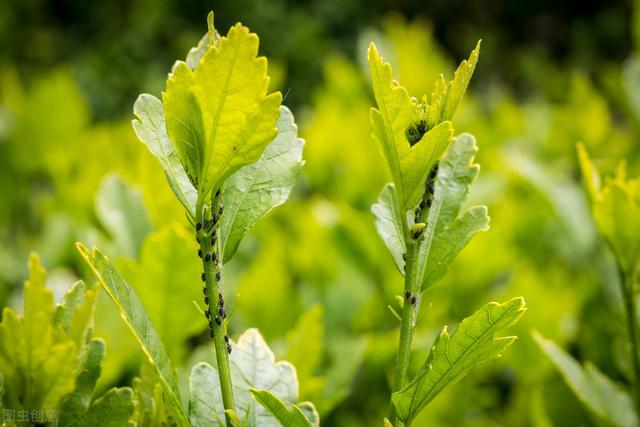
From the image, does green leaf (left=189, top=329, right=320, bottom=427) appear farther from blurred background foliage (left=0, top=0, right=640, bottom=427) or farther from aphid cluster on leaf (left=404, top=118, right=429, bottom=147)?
aphid cluster on leaf (left=404, top=118, right=429, bottom=147)

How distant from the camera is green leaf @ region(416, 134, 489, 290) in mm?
917

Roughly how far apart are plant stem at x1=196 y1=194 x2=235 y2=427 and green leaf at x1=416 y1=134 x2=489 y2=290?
242 millimetres

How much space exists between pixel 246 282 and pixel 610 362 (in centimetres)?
86

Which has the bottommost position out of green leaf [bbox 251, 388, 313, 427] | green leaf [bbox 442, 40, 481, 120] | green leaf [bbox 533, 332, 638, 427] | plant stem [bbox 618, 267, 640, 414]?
green leaf [bbox 533, 332, 638, 427]

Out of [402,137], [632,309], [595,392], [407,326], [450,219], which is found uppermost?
[402,137]

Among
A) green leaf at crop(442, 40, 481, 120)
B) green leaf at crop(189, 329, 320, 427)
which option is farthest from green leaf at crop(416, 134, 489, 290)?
green leaf at crop(189, 329, 320, 427)

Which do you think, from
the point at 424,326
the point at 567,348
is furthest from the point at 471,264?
the point at 567,348

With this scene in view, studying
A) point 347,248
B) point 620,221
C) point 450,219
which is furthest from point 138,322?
point 347,248

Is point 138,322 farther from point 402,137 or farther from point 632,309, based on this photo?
point 632,309

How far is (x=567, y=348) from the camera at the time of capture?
197cm

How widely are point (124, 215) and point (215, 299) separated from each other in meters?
0.80

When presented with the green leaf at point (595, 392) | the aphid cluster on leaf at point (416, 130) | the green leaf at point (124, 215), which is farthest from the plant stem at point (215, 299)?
the green leaf at point (124, 215)

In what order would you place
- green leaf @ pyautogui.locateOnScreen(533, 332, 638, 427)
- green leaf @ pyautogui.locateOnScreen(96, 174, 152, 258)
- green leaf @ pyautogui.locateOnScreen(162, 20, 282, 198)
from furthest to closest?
green leaf @ pyautogui.locateOnScreen(96, 174, 152, 258) < green leaf @ pyautogui.locateOnScreen(533, 332, 638, 427) < green leaf @ pyautogui.locateOnScreen(162, 20, 282, 198)

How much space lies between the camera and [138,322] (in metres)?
0.82
